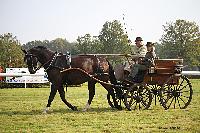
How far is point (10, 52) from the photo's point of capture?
141ft

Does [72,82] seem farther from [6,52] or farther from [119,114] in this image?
[6,52]

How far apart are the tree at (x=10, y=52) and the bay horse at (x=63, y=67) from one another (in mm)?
28317

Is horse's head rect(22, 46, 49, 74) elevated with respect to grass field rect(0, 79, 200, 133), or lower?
elevated

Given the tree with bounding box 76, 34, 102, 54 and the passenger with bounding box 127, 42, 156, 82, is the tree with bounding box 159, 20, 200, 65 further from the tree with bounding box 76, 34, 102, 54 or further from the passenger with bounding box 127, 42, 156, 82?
the passenger with bounding box 127, 42, 156, 82

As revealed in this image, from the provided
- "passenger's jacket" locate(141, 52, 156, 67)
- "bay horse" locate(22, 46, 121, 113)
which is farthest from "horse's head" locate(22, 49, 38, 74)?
"passenger's jacket" locate(141, 52, 156, 67)

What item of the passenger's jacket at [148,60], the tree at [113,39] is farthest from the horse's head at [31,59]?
the tree at [113,39]

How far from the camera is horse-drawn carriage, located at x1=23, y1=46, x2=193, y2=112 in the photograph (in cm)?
1121

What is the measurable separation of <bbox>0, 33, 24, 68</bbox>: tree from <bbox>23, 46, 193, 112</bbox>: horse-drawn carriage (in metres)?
28.3

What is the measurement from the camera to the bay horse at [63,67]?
440 inches

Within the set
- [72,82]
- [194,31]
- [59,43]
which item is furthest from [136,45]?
[59,43]

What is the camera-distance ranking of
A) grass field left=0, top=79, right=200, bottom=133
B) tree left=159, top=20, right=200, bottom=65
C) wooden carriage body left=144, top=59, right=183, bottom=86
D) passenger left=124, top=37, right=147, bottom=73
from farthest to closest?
tree left=159, top=20, right=200, bottom=65, wooden carriage body left=144, top=59, right=183, bottom=86, passenger left=124, top=37, right=147, bottom=73, grass field left=0, top=79, right=200, bottom=133

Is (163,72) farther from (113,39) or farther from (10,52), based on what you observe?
(113,39)

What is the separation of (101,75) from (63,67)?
4.45ft

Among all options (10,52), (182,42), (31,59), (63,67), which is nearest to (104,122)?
(63,67)
